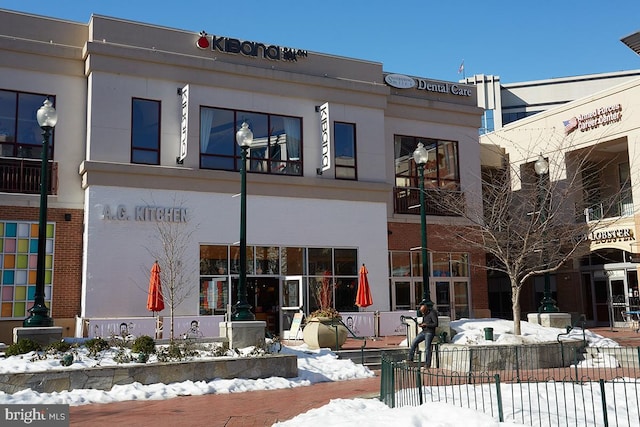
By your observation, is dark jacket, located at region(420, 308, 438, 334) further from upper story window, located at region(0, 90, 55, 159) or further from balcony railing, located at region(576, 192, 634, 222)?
balcony railing, located at region(576, 192, 634, 222)

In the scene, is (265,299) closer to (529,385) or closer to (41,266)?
(41,266)

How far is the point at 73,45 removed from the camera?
2303 centimetres

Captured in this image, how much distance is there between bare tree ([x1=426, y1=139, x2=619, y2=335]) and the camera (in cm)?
1983

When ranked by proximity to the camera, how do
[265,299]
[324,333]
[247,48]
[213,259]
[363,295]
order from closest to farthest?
[324,333]
[363,295]
[213,259]
[265,299]
[247,48]

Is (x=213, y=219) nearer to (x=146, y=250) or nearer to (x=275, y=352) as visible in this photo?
(x=146, y=250)

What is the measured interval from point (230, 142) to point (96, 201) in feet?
17.8

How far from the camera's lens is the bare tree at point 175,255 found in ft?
72.3

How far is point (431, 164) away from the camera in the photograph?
29656 mm

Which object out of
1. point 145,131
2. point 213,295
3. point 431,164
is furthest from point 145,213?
point 431,164

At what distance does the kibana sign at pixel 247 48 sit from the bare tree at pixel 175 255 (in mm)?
6045

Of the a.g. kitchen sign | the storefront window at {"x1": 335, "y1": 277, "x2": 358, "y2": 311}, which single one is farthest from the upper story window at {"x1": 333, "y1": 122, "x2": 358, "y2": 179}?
the a.g. kitchen sign

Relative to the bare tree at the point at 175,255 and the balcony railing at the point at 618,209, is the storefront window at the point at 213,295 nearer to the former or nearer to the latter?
the bare tree at the point at 175,255

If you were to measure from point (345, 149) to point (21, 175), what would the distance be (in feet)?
39.4

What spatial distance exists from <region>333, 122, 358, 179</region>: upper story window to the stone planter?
8.30 meters
